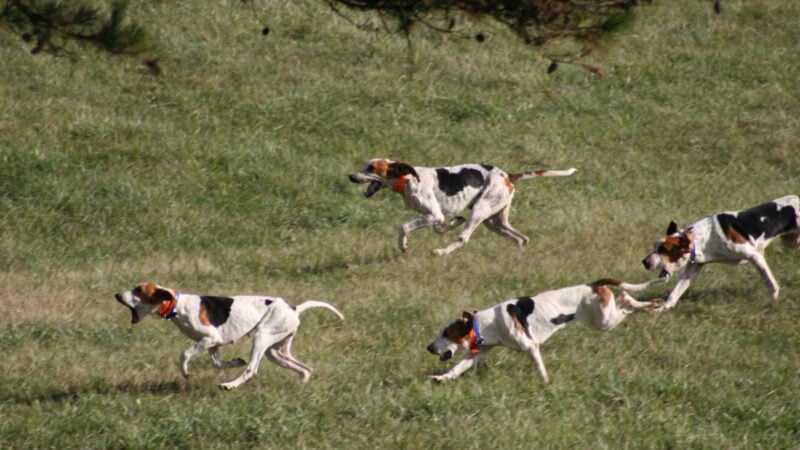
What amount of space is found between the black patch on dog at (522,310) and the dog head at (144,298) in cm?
225

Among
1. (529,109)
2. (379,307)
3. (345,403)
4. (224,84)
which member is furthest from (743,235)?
(224,84)

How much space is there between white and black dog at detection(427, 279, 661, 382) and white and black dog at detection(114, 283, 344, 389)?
1050 millimetres

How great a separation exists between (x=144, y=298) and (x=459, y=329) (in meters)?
2.07

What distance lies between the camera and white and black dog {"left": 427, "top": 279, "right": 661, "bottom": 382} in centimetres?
888

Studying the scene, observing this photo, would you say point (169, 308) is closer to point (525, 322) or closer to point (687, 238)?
point (525, 322)

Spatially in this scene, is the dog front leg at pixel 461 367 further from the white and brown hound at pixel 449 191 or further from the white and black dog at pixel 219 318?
the white and brown hound at pixel 449 191

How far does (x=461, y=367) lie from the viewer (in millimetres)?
8938

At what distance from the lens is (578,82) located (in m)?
20.1

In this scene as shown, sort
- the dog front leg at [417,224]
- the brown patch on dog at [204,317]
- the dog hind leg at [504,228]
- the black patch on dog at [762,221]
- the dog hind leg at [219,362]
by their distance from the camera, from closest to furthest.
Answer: the brown patch on dog at [204,317] → the dog hind leg at [219,362] → the black patch on dog at [762,221] → the dog front leg at [417,224] → the dog hind leg at [504,228]

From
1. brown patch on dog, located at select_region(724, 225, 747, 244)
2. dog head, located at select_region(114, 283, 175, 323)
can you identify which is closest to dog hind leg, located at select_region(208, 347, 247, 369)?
dog head, located at select_region(114, 283, 175, 323)

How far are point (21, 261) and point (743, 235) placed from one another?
273 inches

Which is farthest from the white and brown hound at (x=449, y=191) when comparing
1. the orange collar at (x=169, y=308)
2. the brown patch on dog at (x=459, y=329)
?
the orange collar at (x=169, y=308)

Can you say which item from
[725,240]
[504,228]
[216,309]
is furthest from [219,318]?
[504,228]

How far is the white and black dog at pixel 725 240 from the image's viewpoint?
1059 centimetres
